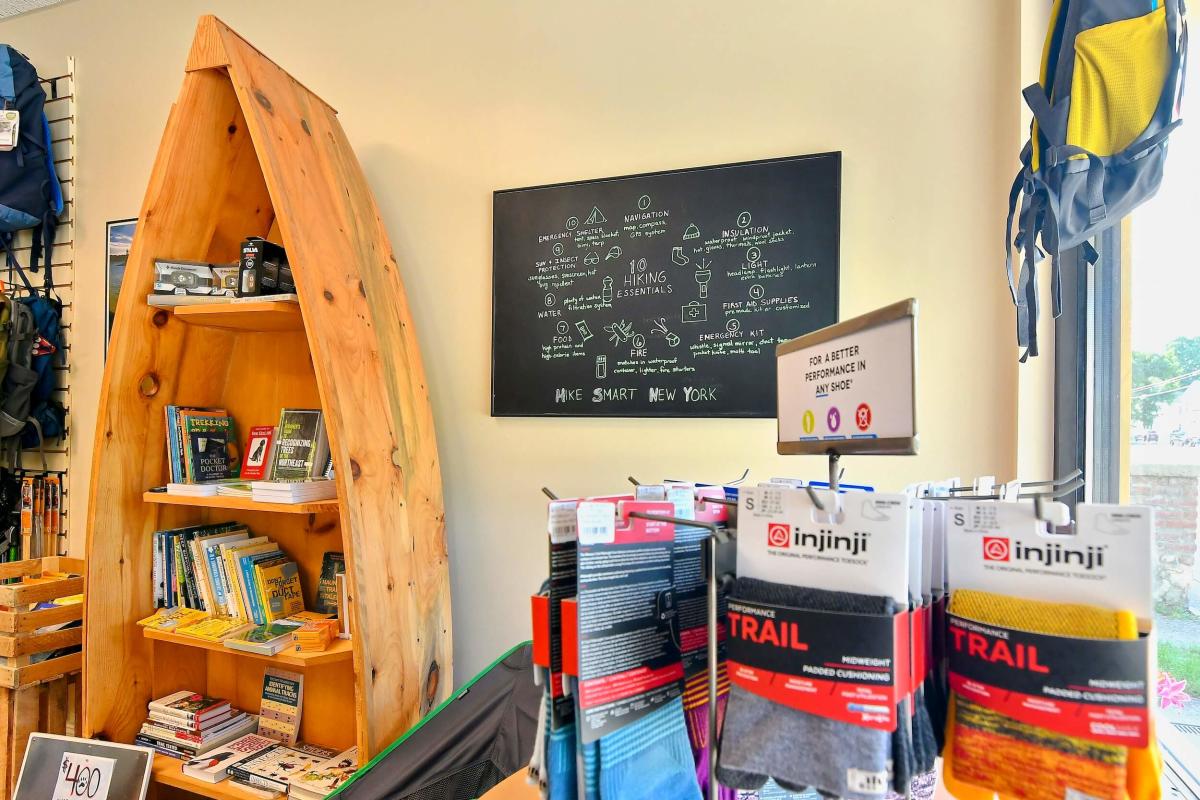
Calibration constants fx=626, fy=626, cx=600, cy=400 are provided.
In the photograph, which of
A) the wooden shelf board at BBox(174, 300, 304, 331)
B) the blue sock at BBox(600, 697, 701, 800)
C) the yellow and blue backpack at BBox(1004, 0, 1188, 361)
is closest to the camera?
the blue sock at BBox(600, 697, 701, 800)

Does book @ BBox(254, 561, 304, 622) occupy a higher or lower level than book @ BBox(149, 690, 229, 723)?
higher

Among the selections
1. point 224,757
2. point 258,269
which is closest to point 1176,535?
point 258,269

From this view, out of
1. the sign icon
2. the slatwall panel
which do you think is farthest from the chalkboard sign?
the slatwall panel

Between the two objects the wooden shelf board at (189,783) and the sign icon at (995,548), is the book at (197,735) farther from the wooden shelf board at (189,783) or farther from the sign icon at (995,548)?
the sign icon at (995,548)

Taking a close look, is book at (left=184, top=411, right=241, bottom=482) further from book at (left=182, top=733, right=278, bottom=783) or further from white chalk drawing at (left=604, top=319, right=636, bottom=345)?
white chalk drawing at (left=604, top=319, right=636, bottom=345)

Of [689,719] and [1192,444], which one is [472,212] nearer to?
[689,719]

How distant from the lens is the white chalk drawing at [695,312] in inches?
72.2

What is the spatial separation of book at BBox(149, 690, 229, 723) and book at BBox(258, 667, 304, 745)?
5.1 inches

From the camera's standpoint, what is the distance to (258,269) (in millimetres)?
1748

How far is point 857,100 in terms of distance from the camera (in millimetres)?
1721

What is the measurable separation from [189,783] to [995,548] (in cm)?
213

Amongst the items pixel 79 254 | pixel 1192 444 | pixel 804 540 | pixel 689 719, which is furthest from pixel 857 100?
pixel 79 254

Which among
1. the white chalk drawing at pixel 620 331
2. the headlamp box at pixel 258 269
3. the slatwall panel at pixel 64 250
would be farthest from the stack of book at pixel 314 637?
the slatwall panel at pixel 64 250

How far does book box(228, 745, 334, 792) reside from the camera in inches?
67.9
